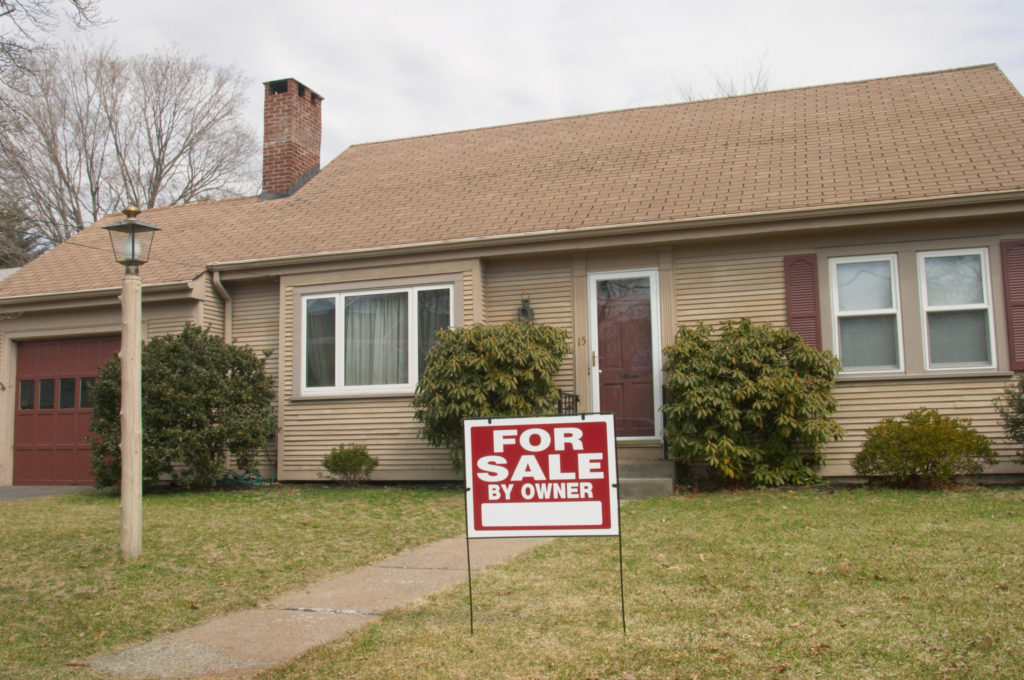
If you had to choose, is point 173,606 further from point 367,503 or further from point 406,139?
point 406,139

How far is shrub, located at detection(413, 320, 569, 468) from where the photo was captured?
9.89 meters

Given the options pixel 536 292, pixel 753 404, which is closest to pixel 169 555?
pixel 536 292

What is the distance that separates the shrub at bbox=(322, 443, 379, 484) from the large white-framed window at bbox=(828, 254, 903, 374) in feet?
19.6

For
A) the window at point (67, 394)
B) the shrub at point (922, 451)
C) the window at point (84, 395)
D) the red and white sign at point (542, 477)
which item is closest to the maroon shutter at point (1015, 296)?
the shrub at point (922, 451)

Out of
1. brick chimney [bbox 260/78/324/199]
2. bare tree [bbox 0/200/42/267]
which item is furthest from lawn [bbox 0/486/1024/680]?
bare tree [bbox 0/200/42/267]

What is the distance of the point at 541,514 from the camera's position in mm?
4691

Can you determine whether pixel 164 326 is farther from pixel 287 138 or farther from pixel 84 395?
pixel 287 138

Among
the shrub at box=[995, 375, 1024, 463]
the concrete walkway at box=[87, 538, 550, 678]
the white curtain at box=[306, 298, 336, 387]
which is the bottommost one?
the concrete walkway at box=[87, 538, 550, 678]

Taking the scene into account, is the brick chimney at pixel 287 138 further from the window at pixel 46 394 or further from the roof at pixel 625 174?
the window at pixel 46 394

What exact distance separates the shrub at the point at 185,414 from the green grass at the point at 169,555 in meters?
0.44

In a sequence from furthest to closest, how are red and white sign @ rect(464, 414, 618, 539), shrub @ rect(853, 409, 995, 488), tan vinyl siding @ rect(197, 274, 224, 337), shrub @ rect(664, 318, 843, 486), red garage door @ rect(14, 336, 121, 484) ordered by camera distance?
red garage door @ rect(14, 336, 121, 484), tan vinyl siding @ rect(197, 274, 224, 337), shrub @ rect(664, 318, 843, 486), shrub @ rect(853, 409, 995, 488), red and white sign @ rect(464, 414, 618, 539)

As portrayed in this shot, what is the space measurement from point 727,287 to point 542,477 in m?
6.54

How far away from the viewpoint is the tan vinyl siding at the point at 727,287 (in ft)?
34.2

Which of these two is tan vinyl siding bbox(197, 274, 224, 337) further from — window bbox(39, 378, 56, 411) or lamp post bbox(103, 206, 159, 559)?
lamp post bbox(103, 206, 159, 559)
